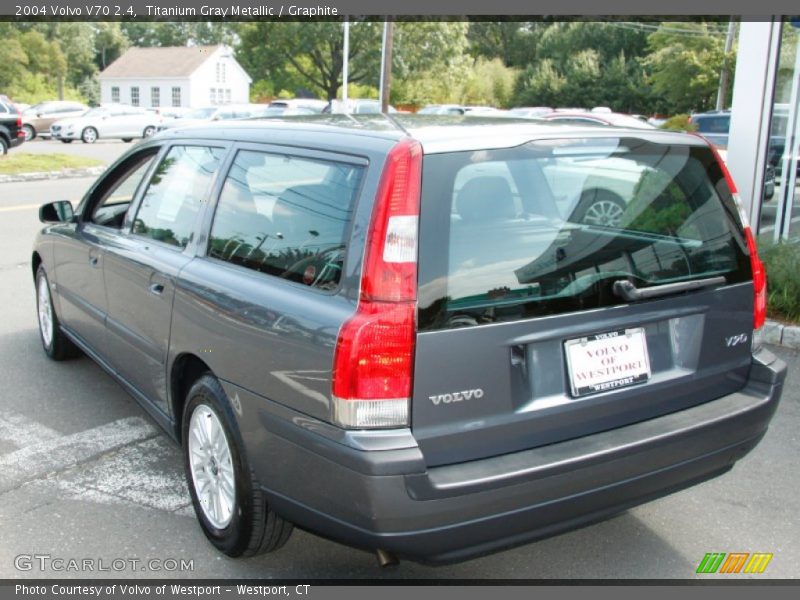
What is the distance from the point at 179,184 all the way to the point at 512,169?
179 centimetres

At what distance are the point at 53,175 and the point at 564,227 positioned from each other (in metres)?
18.8

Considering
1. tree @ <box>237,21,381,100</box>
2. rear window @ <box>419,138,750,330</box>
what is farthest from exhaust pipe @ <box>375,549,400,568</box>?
tree @ <box>237,21,381,100</box>

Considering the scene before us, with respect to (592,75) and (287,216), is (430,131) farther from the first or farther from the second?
(592,75)

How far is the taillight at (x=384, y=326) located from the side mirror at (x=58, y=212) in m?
3.19

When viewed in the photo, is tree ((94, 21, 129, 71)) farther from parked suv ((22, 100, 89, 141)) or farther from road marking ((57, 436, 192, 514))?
road marking ((57, 436, 192, 514))

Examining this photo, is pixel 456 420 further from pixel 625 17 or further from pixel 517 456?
pixel 625 17

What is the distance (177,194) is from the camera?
3.94 meters

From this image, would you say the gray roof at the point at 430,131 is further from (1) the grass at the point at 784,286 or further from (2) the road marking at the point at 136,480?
(1) the grass at the point at 784,286

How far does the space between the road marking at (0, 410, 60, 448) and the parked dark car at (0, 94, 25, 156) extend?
20219 mm

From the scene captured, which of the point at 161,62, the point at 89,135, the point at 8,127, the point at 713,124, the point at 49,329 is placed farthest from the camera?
the point at 161,62

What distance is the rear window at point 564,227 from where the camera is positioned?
8.68 feet

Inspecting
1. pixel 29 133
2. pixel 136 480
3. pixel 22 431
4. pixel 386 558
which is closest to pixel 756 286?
pixel 386 558

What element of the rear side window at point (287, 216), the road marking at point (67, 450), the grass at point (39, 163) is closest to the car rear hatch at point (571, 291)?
the rear side window at point (287, 216)

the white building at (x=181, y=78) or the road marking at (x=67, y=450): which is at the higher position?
the white building at (x=181, y=78)
